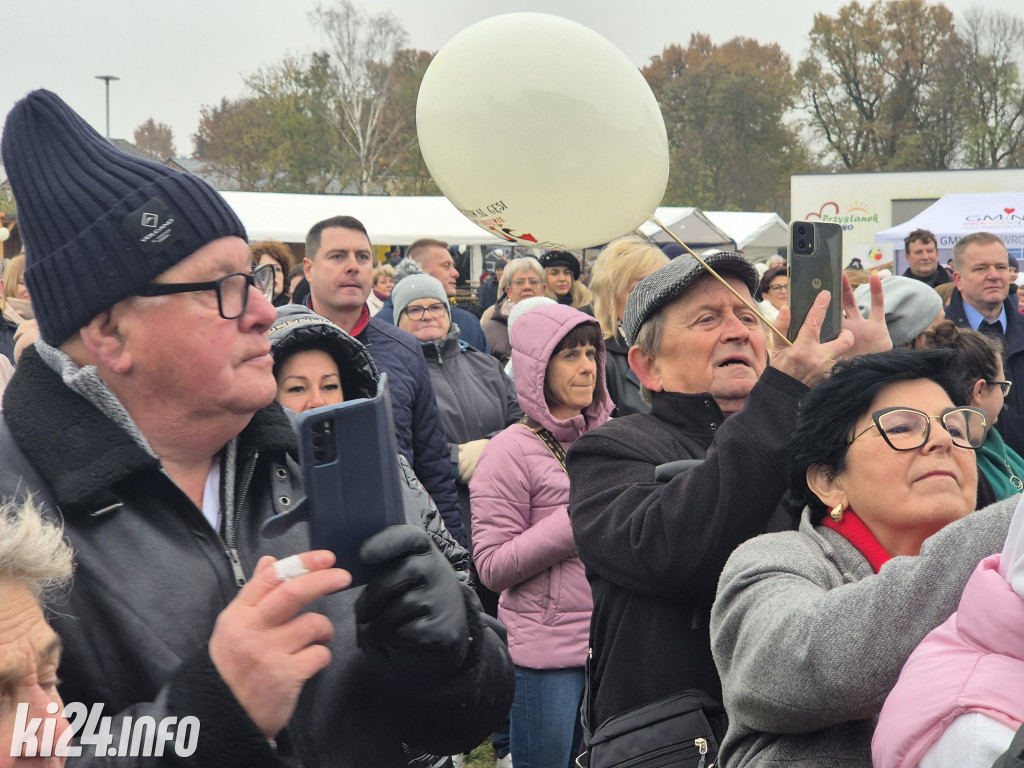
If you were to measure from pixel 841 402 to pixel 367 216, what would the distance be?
15.2 m

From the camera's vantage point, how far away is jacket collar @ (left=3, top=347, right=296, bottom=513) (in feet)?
4.53

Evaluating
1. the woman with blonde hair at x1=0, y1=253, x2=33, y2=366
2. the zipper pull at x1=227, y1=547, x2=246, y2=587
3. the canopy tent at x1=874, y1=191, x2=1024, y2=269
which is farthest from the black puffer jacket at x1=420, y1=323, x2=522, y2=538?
the canopy tent at x1=874, y1=191, x2=1024, y2=269

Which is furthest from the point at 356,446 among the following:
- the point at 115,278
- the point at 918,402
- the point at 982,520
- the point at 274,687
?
the point at 918,402

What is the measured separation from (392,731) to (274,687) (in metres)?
0.41

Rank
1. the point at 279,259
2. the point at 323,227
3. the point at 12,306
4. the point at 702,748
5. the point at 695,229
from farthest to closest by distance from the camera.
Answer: the point at 695,229, the point at 279,259, the point at 323,227, the point at 12,306, the point at 702,748

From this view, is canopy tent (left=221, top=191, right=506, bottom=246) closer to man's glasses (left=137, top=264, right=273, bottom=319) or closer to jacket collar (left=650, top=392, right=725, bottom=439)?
jacket collar (left=650, top=392, right=725, bottom=439)

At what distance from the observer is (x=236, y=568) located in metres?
1.49

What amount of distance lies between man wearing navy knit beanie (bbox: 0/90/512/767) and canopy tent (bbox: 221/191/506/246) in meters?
13.5

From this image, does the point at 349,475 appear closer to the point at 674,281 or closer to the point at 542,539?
the point at 674,281

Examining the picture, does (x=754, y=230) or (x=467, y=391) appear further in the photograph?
(x=754, y=230)

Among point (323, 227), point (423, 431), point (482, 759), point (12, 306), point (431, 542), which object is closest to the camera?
point (431, 542)

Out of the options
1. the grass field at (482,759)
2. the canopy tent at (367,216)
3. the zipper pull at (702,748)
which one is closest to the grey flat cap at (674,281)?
the zipper pull at (702,748)

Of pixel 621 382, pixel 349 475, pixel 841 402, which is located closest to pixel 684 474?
pixel 841 402

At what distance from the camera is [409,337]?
173 inches
